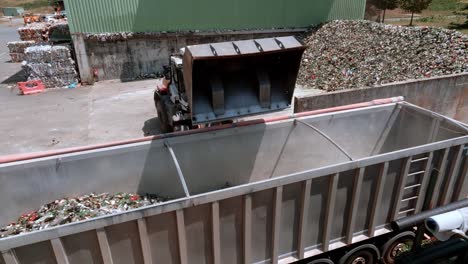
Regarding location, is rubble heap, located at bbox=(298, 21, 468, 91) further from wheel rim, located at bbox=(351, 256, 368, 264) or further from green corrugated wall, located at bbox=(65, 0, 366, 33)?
wheel rim, located at bbox=(351, 256, 368, 264)

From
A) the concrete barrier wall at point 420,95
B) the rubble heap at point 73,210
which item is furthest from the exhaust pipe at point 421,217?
the concrete barrier wall at point 420,95

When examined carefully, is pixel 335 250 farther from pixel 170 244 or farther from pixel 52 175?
pixel 52 175

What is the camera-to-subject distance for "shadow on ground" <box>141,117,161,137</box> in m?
9.78

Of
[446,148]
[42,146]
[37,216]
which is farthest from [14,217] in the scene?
[446,148]

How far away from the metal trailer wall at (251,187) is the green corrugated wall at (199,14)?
42.4 ft

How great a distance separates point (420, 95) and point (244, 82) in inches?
249

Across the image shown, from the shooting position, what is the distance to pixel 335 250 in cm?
455

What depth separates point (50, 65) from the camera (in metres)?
14.9

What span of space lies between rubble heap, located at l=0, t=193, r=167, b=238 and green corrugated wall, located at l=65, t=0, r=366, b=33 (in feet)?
43.1

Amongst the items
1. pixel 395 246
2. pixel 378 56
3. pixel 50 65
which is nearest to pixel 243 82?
pixel 395 246

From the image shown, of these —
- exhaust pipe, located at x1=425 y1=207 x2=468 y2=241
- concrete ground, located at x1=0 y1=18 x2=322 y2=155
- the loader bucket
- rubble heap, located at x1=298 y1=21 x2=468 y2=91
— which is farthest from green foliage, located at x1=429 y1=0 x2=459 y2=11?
exhaust pipe, located at x1=425 y1=207 x2=468 y2=241

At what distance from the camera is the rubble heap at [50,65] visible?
14656 millimetres

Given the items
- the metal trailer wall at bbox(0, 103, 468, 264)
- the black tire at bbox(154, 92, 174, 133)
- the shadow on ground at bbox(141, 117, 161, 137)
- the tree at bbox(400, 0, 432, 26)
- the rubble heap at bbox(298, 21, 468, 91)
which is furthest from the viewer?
the tree at bbox(400, 0, 432, 26)

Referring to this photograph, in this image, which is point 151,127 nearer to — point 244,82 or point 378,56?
point 244,82
